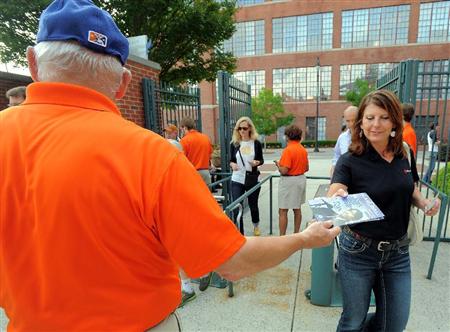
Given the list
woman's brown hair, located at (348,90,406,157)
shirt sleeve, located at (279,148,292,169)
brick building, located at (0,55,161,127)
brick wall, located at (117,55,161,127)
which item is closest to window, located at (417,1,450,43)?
shirt sleeve, located at (279,148,292,169)

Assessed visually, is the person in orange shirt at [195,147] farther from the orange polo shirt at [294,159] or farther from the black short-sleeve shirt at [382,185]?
the black short-sleeve shirt at [382,185]

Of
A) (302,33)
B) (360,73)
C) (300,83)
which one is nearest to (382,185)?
(300,83)

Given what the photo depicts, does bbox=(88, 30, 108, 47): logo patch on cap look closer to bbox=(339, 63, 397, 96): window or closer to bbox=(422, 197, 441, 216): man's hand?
bbox=(422, 197, 441, 216): man's hand

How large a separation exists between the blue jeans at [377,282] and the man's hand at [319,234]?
2.24 feet

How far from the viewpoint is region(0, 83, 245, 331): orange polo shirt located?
0.85 metres

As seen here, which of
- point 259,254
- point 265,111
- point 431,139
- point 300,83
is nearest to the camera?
point 259,254

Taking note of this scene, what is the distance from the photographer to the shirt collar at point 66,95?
3.07ft

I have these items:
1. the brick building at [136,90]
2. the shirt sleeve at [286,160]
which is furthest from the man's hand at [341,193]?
the brick building at [136,90]

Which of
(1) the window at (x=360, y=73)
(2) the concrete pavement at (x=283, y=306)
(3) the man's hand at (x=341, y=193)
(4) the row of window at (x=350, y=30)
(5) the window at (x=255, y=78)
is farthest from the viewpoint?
(5) the window at (x=255, y=78)

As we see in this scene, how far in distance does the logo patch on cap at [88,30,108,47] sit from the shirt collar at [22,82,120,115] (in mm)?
144

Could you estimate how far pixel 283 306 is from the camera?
3.13 metres

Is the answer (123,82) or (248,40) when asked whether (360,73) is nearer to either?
(248,40)

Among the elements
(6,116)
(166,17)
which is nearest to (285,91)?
(166,17)

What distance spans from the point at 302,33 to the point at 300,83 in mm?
5272
